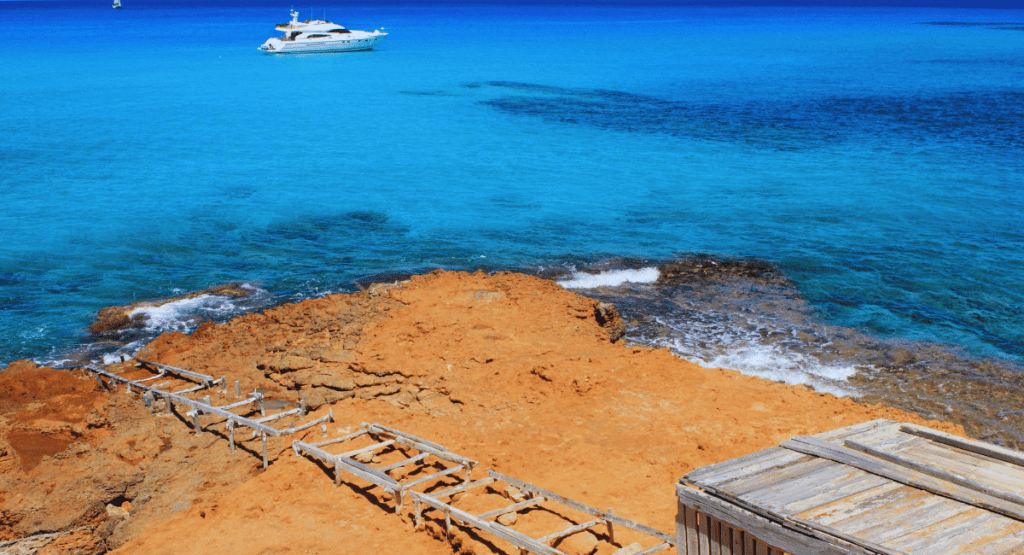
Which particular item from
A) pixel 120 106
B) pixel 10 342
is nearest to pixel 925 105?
pixel 10 342

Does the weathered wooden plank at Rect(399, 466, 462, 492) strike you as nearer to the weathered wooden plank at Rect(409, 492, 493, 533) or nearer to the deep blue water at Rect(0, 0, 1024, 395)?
the weathered wooden plank at Rect(409, 492, 493, 533)

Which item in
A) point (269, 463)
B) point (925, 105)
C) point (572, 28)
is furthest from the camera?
point (572, 28)

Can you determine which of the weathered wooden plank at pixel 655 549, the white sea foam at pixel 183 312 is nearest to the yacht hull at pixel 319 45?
the white sea foam at pixel 183 312

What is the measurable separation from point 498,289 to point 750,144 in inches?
763

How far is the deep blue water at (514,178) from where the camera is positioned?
16.8 meters

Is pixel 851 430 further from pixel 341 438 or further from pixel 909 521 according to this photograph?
pixel 341 438

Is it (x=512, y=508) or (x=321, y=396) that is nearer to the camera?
(x=512, y=508)

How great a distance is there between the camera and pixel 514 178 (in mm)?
26453

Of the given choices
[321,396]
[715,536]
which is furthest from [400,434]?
[715,536]

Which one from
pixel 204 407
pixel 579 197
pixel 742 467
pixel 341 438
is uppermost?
pixel 742 467

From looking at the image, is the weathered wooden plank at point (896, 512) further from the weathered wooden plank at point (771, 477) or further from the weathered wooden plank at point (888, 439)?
the weathered wooden plank at point (888, 439)

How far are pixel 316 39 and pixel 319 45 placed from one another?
0.69 metres

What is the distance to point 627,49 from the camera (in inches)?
2491

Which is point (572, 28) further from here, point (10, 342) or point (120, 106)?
point (10, 342)
